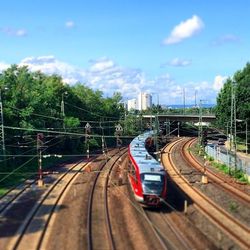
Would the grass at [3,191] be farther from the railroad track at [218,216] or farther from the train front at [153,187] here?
the railroad track at [218,216]

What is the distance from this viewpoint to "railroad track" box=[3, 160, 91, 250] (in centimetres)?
3234

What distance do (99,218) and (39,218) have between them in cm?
467

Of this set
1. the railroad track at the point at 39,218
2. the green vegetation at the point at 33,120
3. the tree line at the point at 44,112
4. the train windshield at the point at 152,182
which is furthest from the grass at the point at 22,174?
the train windshield at the point at 152,182

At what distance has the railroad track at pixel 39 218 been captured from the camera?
32.3 metres

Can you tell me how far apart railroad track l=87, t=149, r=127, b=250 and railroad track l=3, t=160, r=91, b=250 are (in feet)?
10.0

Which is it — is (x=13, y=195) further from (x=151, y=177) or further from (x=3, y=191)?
(x=151, y=177)

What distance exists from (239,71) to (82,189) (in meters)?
48.7

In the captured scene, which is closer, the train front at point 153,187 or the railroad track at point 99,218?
the railroad track at point 99,218

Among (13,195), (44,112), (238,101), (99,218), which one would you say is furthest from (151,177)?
(238,101)

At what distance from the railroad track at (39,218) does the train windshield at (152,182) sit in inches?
312

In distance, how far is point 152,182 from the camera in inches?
1662

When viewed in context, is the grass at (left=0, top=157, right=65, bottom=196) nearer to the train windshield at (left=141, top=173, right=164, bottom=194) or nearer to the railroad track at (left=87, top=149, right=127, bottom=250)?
the railroad track at (left=87, top=149, right=127, bottom=250)

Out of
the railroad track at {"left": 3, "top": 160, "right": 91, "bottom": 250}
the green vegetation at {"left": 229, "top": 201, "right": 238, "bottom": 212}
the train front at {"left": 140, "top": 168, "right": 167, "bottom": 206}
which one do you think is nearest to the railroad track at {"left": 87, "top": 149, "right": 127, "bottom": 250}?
the railroad track at {"left": 3, "top": 160, "right": 91, "bottom": 250}

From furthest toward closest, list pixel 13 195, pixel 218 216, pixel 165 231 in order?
pixel 13 195
pixel 218 216
pixel 165 231
